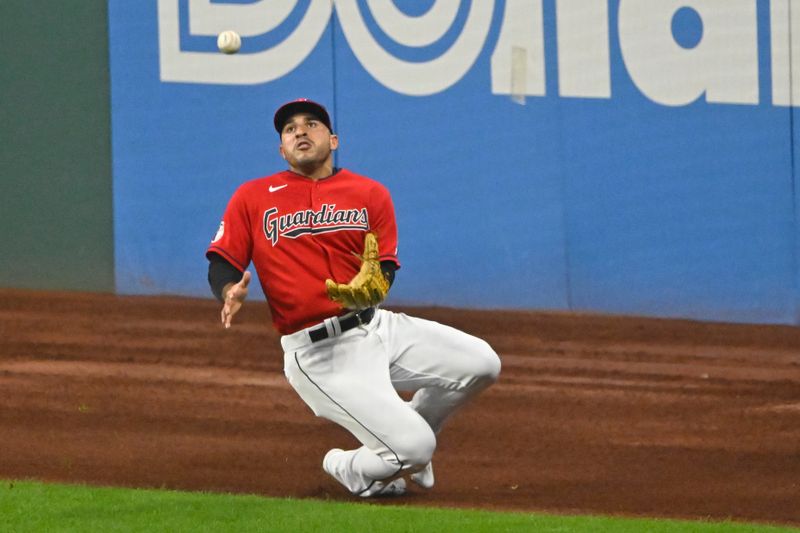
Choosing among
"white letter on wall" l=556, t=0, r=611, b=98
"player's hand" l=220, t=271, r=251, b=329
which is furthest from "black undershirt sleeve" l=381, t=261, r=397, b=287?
"white letter on wall" l=556, t=0, r=611, b=98

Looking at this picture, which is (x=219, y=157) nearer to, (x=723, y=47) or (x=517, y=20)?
(x=517, y=20)

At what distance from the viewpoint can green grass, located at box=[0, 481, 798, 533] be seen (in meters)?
5.21

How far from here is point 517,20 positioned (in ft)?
34.0

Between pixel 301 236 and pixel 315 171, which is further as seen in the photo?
pixel 315 171

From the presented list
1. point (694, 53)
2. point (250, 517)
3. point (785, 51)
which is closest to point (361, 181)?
point (250, 517)

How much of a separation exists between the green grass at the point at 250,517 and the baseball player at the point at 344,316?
0.87ft

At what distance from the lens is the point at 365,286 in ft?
18.5

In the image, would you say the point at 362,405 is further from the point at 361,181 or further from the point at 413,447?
the point at 361,181

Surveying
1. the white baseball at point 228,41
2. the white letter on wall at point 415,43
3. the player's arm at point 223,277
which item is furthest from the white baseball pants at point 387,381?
the white letter on wall at point 415,43

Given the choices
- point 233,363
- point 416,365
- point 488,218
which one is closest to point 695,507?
point 416,365

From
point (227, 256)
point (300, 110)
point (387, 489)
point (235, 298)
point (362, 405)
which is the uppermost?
point (300, 110)

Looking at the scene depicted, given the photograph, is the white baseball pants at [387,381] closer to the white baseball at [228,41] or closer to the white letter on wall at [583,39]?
the white baseball at [228,41]

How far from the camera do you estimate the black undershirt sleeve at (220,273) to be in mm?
5797

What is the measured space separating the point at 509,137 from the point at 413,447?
16.7 ft
